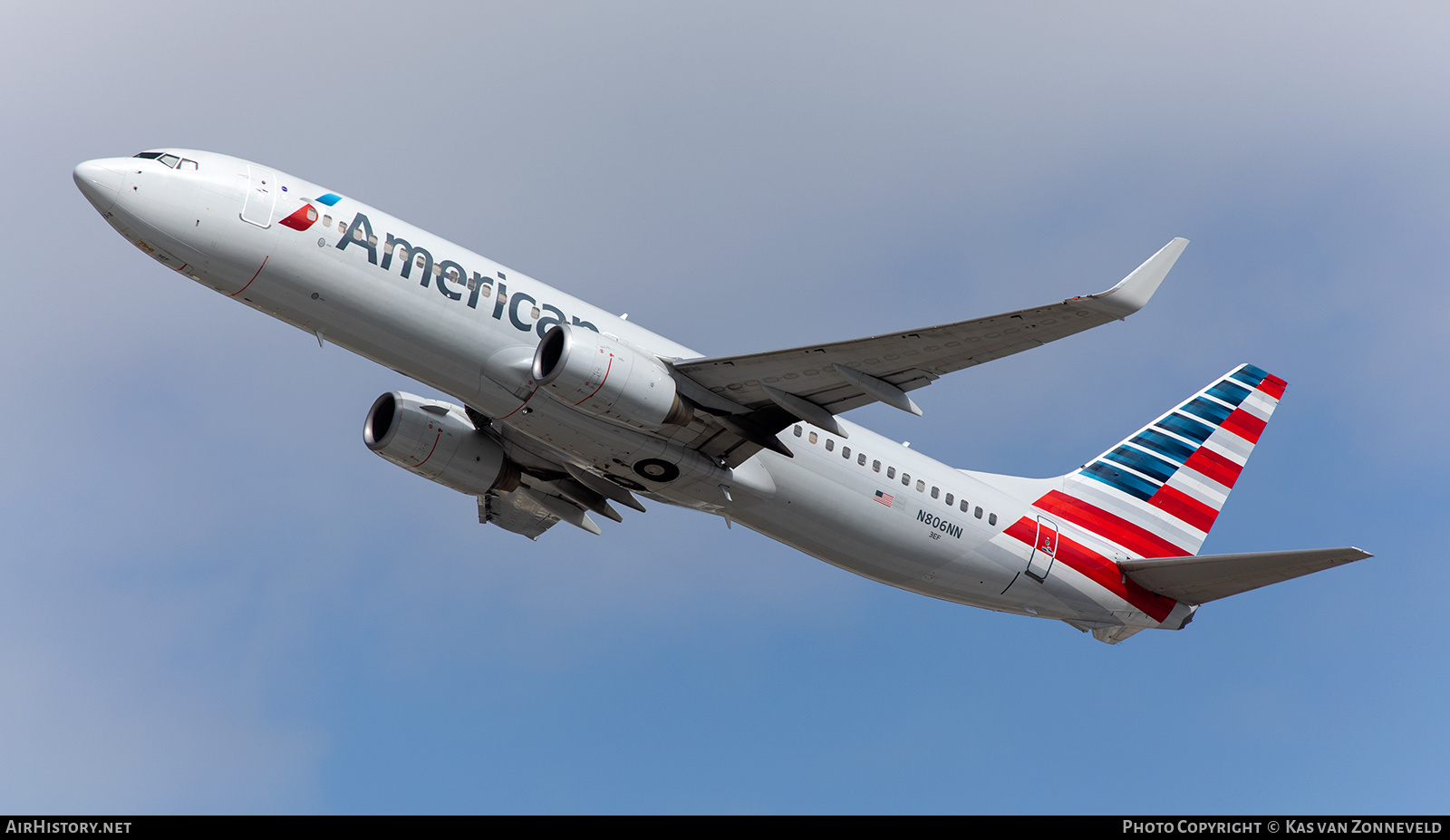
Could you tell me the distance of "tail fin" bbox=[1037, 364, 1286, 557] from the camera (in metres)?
38.2

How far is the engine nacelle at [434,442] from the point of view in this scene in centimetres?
3469

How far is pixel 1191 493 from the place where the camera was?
133ft

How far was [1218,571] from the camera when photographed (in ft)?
115

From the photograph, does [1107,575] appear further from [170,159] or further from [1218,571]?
[170,159]

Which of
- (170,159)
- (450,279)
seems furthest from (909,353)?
(170,159)

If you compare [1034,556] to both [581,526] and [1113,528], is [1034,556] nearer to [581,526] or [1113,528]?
[1113,528]

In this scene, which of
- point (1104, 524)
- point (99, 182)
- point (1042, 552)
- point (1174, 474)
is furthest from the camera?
point (1174, 474)

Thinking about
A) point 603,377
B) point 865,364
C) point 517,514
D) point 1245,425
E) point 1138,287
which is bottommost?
point 517,514

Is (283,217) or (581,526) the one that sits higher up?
(283,217)

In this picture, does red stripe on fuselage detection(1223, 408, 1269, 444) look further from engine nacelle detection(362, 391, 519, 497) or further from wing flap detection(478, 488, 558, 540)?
engine nacelle detection(362, 391, 519, 497)

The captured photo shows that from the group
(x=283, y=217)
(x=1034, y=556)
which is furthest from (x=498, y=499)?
(x=1034, y=556)

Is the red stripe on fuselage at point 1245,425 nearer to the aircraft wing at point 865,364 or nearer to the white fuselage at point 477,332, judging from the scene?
the white fuselage at point 477,332

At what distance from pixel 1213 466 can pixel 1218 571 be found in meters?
7.14

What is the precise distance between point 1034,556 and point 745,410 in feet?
33.3
